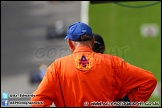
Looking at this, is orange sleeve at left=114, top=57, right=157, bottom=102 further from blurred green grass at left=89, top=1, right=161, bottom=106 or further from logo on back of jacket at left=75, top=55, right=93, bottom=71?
blurred green grass at left=89, top=1, right=161, bottom=106

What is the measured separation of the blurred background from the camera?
1159 centimetres

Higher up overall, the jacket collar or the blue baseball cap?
the blue baseball cap

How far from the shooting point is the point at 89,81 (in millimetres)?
2846

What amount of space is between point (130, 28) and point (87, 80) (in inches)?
415

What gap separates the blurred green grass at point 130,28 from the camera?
1178 cm

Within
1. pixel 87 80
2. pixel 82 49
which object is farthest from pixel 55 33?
pixel 87 80

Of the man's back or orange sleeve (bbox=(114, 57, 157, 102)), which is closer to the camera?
the man's back

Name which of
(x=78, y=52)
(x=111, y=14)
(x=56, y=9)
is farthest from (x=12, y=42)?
(x=78, y=52)

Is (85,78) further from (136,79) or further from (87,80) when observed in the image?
(136,79)

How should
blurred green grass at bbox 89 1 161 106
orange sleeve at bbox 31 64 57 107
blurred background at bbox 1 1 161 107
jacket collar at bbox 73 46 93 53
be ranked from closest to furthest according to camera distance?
orange sleeve at bbox 31 64 57 107 < jacket collar at bbox 73 46 93 53 < blurred background at bbox 1 1 161 107 < blurred green grass at bbox 89 1 161 106

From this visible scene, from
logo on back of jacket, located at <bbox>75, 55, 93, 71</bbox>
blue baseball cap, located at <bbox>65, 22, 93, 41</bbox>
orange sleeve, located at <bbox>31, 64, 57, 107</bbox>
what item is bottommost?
orange sleeve, located at <bbox>31, 64, 57, 107</bbox>

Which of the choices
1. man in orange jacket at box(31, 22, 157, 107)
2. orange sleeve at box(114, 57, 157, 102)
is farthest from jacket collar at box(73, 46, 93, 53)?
orange sleeve at box(114, 57, 157, 102)

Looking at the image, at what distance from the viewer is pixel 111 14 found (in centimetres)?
1368

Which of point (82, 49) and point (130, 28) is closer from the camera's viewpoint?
point (82, 49)
